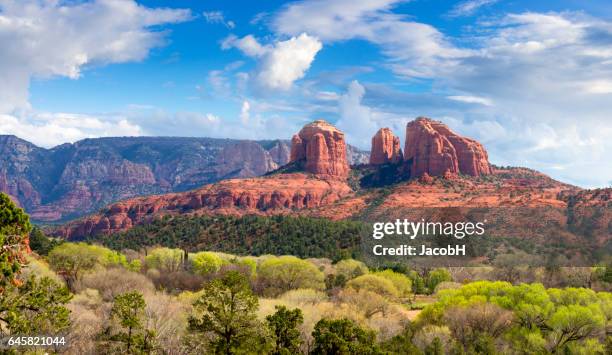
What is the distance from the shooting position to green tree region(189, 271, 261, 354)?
2667 centimetres

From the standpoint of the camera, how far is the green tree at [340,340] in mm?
28594

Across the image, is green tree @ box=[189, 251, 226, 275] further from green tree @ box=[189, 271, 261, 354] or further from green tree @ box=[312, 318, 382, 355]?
green tree @ box=[189, 271, 261, 354]

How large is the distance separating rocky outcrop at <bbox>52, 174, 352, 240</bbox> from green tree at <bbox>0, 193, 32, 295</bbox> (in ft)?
519

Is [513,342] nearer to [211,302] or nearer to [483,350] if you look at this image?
[483,350]

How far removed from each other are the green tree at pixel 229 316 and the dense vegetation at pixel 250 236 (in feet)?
260

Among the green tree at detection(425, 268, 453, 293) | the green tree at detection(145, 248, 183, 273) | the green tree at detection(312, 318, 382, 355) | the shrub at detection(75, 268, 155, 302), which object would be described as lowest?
the green tree at detection(425, 268, 453, 293)

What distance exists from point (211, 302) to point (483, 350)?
2069cm

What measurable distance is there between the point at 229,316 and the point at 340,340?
6057 mm

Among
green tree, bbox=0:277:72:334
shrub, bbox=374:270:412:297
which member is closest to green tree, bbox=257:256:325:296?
shrub, bbox=374:270:412:297

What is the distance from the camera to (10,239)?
19625 millimetres

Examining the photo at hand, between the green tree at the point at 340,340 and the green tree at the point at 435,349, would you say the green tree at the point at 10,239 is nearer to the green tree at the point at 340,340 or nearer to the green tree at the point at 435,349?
the green tree at the point at 340,340

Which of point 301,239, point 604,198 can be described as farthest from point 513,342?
point 604,198

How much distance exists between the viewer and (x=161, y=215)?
177625 mm

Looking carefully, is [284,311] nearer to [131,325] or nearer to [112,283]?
[131,325]
